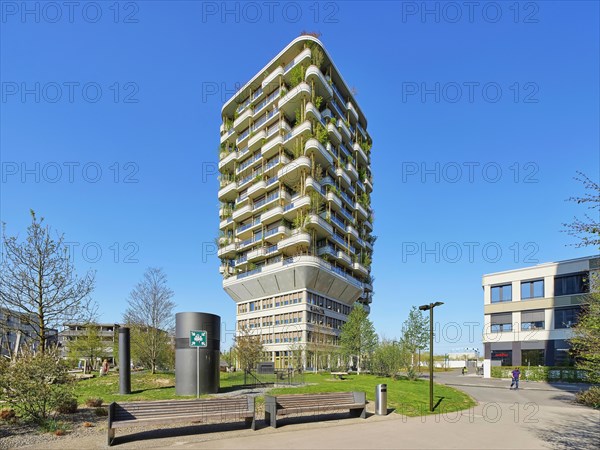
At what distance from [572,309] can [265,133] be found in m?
46.5

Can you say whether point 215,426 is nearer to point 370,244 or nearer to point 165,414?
point 165,414

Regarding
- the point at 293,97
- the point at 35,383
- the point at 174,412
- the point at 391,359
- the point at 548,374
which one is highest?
the point at 293,97

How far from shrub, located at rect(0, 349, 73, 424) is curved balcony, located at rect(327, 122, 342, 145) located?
50.5 metres

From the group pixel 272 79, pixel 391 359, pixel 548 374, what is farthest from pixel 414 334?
pixel 272 79

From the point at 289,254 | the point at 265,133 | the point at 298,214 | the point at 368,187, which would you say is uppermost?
the point at 265,133

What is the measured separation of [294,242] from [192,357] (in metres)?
36.0

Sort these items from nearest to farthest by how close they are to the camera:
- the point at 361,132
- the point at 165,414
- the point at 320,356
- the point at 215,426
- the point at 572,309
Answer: the point at 165,414, the point at 215,426, the point at 572,309, the point at 320,356, the point at 361,132

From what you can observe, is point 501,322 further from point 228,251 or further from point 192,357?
point 192,357

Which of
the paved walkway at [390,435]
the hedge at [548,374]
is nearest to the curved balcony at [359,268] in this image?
the hedge at [548,374]

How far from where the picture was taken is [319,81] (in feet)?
188

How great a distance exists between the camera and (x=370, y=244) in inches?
3098

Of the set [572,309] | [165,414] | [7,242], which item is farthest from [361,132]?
[165,414]

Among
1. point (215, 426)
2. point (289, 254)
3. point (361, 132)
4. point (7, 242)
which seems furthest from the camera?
point (361, 132)

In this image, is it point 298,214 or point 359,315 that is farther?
point 298,214
